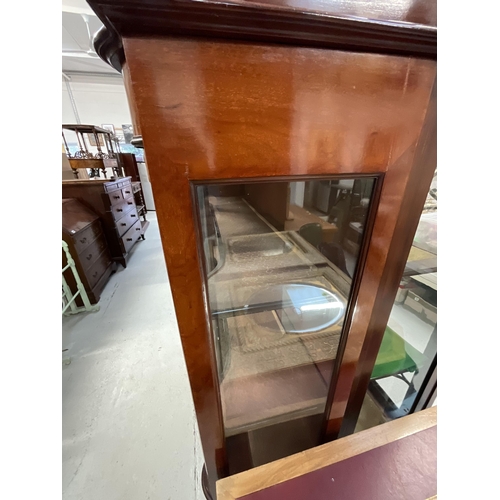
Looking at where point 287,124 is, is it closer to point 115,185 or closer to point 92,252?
point 92,252

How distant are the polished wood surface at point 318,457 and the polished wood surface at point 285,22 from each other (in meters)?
0.81

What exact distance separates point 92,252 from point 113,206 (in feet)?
1.95

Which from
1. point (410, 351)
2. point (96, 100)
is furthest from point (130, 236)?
point (410, 351)

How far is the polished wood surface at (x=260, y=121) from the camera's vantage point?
0.94 ft

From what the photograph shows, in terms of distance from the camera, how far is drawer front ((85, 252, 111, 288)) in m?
2.05

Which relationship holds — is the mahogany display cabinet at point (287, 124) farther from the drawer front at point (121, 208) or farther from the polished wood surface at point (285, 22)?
the drawer front at point (121, 208)

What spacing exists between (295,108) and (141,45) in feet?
A: 0.67

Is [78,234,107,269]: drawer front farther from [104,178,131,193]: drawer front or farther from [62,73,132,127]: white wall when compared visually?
[62,73,132,127]: white wall

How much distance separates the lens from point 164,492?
3.15ft

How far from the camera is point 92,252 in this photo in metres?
2.14

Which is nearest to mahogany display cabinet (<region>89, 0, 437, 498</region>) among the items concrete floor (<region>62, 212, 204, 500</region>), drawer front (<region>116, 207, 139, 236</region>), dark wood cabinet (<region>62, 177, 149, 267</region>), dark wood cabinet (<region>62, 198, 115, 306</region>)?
concrete floor (<region>62, 212, 204, 500</region>)

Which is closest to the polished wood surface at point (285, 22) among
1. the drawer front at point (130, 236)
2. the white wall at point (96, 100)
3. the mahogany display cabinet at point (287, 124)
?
the mahogany display cabinet at point (287, 124)

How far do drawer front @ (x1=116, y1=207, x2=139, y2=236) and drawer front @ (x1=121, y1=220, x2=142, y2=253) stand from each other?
0.05m
